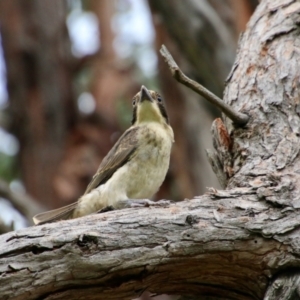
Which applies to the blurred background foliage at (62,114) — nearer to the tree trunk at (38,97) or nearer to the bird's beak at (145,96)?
the tree trunk at (38,97)

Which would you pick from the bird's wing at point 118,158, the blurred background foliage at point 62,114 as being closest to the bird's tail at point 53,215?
the bird's wing at point 118,158

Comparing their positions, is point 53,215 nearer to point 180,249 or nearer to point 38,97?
point 180,249

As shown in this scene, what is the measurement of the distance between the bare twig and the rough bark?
20.4 inches

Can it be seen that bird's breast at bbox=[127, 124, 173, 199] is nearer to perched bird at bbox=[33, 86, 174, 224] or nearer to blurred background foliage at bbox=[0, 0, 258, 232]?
perched bird at bbox=[33, 86, 174, 224]

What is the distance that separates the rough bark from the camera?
430cm

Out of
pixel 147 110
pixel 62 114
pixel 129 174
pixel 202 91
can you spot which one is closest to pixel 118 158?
pixel 129 174

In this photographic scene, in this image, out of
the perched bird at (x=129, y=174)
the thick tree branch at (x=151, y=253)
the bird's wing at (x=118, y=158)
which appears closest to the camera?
the thick tree branch at (x=151, y=253)

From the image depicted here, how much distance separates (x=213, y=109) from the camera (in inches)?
387

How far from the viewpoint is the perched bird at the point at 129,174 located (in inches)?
245

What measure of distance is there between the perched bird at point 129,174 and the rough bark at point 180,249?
51.5 inches

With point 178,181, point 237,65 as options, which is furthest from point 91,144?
point 237,65

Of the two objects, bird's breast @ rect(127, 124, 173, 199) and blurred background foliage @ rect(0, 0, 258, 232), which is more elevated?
blurred background foliage @ rect(0, 0, 258, 232)

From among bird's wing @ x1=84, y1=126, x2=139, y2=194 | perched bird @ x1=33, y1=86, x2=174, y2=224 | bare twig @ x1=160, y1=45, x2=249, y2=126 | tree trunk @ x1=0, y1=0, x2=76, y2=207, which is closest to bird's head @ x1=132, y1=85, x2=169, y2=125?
perched bird @ x1=33, y1=86, x2=174, y2=224

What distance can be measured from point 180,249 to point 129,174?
1.89 meters
